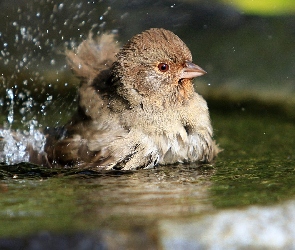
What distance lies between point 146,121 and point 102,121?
14.3 inches

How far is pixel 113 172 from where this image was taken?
4535 mm

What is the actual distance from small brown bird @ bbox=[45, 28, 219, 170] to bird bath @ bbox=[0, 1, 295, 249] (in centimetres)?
18

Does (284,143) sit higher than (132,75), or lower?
lower

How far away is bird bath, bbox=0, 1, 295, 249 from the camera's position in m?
2.60

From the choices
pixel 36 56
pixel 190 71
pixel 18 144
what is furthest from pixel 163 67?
pixel 36 56

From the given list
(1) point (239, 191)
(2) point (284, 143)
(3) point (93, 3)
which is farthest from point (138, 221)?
(3) point (93, 3)

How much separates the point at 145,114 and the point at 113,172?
1.79 feet

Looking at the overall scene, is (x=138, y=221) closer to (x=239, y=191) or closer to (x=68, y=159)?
(x=239, y=191)

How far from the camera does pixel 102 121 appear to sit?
4.85 meters

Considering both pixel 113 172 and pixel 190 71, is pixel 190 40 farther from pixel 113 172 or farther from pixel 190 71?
pixel 113 172

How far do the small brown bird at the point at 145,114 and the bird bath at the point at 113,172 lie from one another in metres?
0.18

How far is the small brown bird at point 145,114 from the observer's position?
184 inches

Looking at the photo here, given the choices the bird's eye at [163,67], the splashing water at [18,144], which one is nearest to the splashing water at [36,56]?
the splashing water at [18,144]

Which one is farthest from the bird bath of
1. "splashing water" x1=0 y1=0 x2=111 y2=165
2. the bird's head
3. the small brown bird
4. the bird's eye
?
the bird's eye
